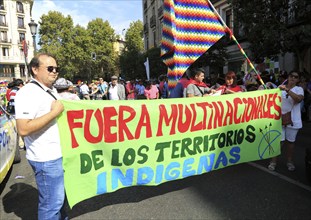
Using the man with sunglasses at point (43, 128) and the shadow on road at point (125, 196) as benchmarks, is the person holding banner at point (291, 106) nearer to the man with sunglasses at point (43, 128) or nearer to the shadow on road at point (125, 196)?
the shadow on road at point (125, 196)

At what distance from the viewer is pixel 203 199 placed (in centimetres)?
351

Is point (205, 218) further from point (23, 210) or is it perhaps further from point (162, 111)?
point (23, 210)

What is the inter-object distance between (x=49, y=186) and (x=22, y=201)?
187 cm

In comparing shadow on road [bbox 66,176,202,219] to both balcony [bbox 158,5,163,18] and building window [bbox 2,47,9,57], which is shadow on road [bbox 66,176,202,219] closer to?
balcony [bbox 158,5,163,18]

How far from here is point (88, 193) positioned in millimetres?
2783

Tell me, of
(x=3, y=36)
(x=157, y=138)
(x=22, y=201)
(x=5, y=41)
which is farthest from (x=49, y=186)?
(x=3, y=36)

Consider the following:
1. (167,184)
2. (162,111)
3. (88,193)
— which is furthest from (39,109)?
(167,184)

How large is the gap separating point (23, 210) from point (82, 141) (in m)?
A: 1.52

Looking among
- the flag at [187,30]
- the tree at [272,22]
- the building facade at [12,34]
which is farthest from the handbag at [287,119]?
the building facade at [12,34]

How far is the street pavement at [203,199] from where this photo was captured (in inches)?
124

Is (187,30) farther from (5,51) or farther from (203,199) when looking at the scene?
(5,51)

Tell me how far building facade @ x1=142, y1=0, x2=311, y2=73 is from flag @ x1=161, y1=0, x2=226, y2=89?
630cm

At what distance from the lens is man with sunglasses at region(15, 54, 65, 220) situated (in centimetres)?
201

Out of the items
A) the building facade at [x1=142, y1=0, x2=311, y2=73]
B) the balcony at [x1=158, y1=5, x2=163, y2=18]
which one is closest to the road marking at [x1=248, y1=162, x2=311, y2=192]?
the building facade at [x1=142, y1=0, x2=311, y2=73]
